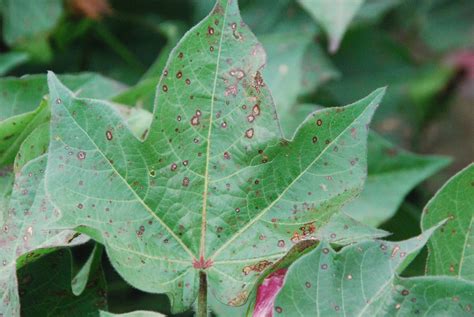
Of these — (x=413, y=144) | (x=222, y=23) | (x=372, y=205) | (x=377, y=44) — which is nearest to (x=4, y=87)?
(x=222, y=23)

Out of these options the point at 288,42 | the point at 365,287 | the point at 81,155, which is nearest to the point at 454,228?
the point at 365,287

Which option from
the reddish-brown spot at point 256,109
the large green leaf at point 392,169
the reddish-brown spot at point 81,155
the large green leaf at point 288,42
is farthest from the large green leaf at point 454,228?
the large green leaf at point 288,42

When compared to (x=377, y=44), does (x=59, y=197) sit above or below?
below

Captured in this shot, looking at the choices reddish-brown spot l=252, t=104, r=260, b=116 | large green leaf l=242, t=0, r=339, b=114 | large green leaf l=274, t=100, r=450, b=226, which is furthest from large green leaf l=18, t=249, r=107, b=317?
large green leaf l=242, t=0, r=339, b=114

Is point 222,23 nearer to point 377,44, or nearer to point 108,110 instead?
point 108,110

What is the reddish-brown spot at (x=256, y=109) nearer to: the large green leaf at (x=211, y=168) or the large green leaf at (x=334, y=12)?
the large green leaf at (x=211, y=168)

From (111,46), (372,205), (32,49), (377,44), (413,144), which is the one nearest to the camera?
(372,205)
